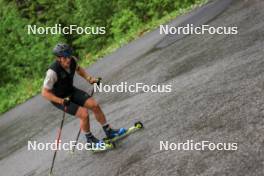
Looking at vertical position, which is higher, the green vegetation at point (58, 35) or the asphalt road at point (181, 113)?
the green vegetation at point (58, 35)

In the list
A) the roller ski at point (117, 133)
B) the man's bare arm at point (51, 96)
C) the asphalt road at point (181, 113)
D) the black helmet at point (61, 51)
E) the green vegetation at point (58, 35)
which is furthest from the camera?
the green vegetation at point (58, 35)

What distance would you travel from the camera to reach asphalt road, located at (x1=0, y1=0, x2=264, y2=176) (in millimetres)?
7625

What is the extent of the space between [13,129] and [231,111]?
11.9 metres

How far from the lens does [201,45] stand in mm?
15750

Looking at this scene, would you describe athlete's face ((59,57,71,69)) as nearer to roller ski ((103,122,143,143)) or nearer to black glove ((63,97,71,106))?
black glove ((63,97,71,106))

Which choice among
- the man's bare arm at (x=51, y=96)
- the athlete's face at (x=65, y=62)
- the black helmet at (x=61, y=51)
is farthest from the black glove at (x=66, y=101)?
the black helmet at (x=61, y=51)

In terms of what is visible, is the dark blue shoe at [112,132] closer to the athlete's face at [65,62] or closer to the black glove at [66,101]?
the black glove at [66,101]

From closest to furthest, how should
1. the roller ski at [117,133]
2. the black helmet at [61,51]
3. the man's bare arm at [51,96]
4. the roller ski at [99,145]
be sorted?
1. the black helmet at [61,51]
2. the man's bare arm at [51,96]
3. the roller ski at [99,145]
4. the roller ski at [117,133]

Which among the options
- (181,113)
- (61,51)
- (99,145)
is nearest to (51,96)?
(61,51)

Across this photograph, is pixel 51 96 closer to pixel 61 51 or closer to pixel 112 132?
pixel 61 51

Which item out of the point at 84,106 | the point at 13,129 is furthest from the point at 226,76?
the point at 13,129

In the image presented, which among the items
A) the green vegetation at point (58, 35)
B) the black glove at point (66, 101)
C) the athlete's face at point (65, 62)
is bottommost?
the black glove at point (66, 101)

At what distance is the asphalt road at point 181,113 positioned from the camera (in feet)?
25.0

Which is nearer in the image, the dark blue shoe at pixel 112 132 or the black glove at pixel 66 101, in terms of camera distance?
the black glove at pixel 66 101
